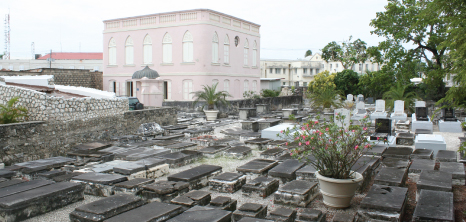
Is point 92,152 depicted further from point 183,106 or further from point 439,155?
point 183,106

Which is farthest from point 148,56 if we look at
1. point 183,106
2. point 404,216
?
point 404,216

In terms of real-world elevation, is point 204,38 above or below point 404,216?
above

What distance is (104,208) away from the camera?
4496 millimetres

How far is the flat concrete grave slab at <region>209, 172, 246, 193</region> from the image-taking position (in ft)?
19.4

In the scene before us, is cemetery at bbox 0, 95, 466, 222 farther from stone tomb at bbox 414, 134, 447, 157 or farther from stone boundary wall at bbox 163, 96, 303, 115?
stone boundary wall at bbox 163, 96, 303, 115

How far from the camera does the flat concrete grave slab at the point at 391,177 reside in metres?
5.51

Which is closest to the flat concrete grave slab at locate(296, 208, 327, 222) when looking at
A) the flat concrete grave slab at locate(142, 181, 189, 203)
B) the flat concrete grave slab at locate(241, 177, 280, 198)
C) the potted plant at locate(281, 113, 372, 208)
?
the potted plant at locate(281, 113, 372, 208)

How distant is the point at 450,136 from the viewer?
12219mm

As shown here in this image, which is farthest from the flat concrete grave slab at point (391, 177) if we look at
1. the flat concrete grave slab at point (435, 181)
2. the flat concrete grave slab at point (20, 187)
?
the flat concrete grave slab at point (20, 187)

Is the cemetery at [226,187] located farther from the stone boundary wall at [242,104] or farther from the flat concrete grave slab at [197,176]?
the stone boundary wall at [242,104]

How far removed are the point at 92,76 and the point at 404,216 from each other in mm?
29344

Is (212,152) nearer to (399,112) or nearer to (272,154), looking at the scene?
(272,154)

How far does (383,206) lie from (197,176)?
A: 300 cm

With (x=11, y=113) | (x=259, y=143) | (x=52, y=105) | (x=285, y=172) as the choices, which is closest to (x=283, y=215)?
(x=285, y=172)
